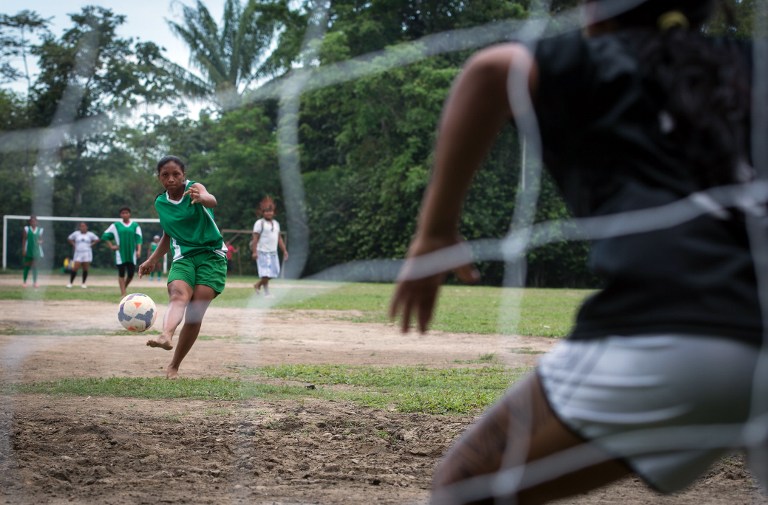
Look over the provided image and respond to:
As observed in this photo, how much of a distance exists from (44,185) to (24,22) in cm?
456

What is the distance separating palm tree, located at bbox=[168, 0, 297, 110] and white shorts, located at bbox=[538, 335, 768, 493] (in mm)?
13990

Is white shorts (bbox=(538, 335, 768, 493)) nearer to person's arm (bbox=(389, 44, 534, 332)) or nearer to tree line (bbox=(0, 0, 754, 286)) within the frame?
person's arm (bbox=(389, 44, 534, 332))

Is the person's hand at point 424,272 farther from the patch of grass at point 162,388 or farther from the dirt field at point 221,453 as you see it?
the patch of grass at point 162,388

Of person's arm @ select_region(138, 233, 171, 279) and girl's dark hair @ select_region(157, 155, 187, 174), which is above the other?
girl's dark hair @ select_region(157, 155, 187, 174)

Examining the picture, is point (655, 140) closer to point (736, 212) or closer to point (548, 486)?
point (736, 212)

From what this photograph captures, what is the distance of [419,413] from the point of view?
5.34 metres

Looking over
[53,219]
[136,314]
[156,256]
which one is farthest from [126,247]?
[53,219]

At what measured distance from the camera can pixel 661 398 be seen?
56.3 inches

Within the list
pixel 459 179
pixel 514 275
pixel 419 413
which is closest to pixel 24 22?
pixel 419 413

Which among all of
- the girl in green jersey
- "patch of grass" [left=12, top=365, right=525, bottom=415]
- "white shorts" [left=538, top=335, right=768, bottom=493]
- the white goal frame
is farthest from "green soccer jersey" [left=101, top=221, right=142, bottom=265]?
"white shorts" [left=538, top=335, right=768, bottom=493]

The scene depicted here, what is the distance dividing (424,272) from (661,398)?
1.54ft

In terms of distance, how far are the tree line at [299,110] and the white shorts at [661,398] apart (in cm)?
875

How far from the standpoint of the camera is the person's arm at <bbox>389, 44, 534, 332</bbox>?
149 cm

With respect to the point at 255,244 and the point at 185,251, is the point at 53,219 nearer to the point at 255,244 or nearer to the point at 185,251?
the point at 255,244
